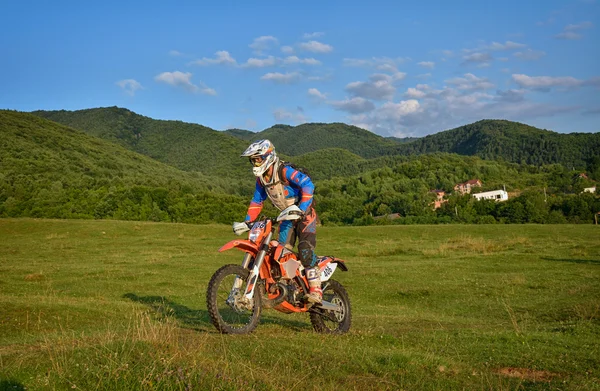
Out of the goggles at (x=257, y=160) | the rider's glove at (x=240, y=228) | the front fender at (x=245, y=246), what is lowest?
the front fender at (x=245, y=246)

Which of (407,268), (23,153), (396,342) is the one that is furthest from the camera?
(23,153)

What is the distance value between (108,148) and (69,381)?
508 ft

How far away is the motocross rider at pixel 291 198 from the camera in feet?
30.8

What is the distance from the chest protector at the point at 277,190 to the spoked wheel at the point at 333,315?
161 cm

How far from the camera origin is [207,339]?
25.7ft

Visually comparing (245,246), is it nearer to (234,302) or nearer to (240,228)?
(240,228)

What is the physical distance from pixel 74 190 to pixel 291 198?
2878 inches

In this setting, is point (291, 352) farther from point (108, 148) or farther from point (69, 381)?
point (108, 148)

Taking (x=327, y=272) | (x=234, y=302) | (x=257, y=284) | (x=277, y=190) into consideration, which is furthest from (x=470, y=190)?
(x=234, y=302)

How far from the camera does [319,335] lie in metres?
9.20

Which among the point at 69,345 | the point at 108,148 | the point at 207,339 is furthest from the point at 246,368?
the point at 108,148

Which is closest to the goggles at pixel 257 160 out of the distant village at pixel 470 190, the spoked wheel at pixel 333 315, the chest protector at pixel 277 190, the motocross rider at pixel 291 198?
the motocross rider at pixel 291 198

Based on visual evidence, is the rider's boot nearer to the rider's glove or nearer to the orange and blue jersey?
the orange and blue jersey

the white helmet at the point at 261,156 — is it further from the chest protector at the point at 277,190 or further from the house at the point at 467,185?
the house at the point at 467,185
